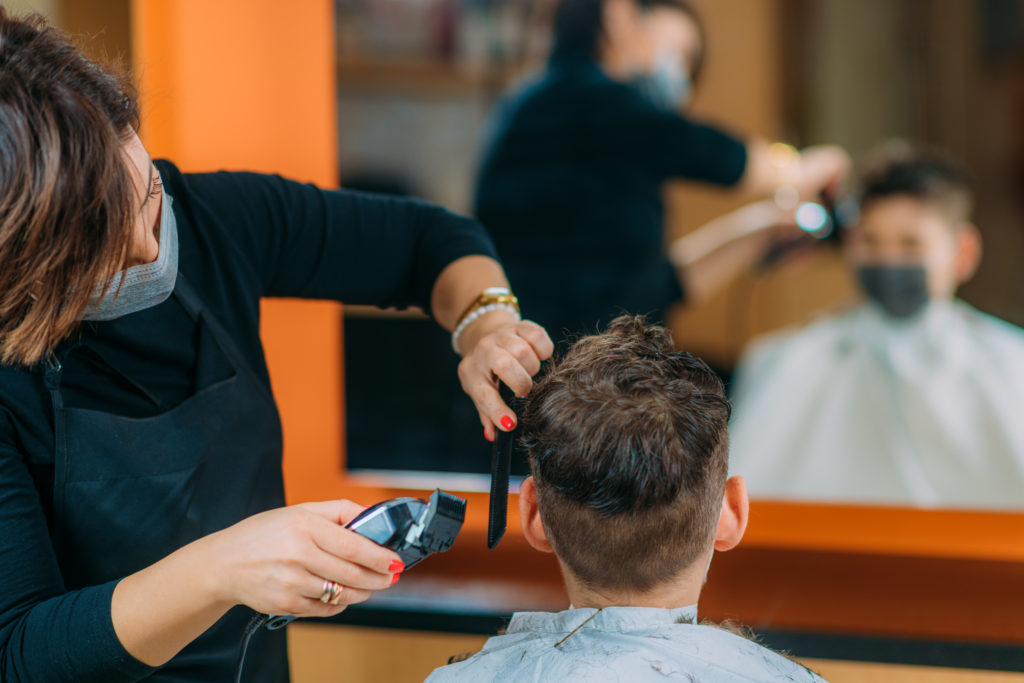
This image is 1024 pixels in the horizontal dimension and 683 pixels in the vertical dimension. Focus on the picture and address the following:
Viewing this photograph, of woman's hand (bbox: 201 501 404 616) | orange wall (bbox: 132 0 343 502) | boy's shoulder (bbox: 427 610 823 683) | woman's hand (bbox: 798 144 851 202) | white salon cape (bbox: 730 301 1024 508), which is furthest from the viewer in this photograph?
woman's hand (bbox: 798 144 851 202)

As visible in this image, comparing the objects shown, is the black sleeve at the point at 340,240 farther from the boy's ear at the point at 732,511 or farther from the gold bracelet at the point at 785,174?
the gold bracelet at the point at 785,174

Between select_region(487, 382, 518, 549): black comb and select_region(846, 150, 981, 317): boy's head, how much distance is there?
1985 millimetres

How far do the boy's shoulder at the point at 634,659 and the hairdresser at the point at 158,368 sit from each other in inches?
8.8

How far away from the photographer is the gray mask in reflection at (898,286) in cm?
260

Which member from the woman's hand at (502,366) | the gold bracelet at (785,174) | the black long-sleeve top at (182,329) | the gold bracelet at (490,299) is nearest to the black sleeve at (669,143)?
the gold bracelet at (785,174)

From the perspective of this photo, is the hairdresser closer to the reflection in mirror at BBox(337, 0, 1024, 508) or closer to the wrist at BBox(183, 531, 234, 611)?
the wrist at BBox(183, 531, 234, 611)

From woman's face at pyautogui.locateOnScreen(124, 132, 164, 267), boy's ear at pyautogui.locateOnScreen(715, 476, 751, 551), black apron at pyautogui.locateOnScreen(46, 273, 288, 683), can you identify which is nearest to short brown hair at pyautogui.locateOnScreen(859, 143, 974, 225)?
boy's ear at pyautogui.locateOnScreen(715, 476, 751, 551)

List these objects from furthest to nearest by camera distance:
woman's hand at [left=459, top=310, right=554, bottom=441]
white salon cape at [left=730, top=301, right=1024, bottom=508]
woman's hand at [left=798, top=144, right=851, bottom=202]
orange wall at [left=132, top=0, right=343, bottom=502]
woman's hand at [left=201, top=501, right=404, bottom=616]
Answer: woman's hand at [left=798, top=144, right=851, bottom=202] < white salon cape at [left=730, top=301, right=1024, bottom=508] < orange wall at [left=132, top=0, right=343, bottom=502] < woman's hand at [left=459, top=310, right=554, bottom=441] < woman's hand at [left=201, top=501, right=404, bottom=616]

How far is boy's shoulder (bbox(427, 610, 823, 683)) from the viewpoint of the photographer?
0.91 meters

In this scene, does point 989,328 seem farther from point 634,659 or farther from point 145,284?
point 145,284

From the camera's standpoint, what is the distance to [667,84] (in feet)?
8.84

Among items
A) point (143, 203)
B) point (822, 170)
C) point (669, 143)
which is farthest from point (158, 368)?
point (822, 170)

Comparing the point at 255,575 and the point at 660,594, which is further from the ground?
the point at 255,575

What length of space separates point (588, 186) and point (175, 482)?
1.84 m
